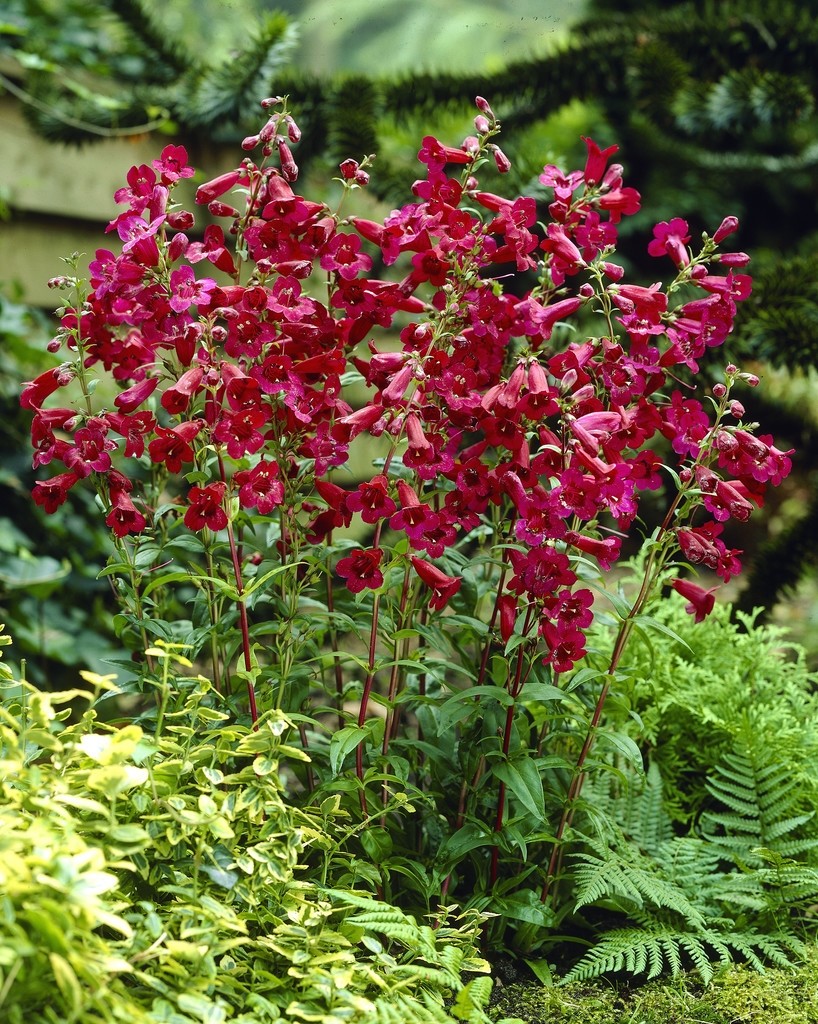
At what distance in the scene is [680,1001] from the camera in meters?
1.58

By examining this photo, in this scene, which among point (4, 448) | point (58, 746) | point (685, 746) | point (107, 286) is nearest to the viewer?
point (58, 746)

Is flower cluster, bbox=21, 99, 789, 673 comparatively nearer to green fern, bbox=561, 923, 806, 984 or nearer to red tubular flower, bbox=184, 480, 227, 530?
red tubular flower, bbox=184, 480, 227, 530

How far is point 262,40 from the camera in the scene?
2.63m

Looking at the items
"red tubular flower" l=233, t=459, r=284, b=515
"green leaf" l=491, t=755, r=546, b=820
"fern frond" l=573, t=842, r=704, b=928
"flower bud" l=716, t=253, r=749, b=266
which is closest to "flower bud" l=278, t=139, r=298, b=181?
"red tubular flower" l=233, t=459, r=284, b=515

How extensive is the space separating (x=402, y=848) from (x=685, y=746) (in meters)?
0.74

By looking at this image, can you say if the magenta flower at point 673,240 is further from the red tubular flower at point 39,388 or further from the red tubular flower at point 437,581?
the red tubular flower at point 39,388

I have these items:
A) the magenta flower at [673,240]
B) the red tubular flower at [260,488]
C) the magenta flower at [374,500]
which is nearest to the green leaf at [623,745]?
the magenta flower at [374,500]

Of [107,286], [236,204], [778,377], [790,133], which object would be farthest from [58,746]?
[778,377]

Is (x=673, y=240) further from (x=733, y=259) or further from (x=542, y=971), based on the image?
(x=542, y=971)

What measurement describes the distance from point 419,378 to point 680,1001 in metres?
1.05

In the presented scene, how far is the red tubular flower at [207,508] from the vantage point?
1.37m

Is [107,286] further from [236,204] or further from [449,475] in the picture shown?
[236,204]

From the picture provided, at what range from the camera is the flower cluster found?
1.38 metres

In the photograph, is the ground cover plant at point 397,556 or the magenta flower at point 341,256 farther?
the magenta flower at point 341,256
